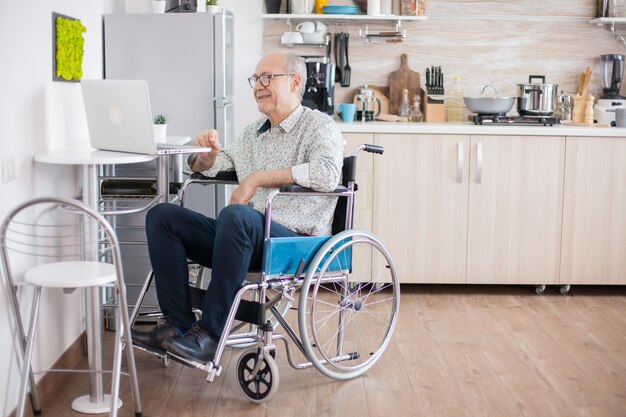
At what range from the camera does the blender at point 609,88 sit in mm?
4707

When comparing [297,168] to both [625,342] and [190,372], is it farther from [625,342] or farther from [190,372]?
[625,342]

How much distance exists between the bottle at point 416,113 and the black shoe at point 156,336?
7.63 feet

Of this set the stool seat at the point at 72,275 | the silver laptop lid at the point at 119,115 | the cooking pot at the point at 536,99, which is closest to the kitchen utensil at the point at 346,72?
the cooking pot at the point at 536,99

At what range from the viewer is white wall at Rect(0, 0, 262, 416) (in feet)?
8.73

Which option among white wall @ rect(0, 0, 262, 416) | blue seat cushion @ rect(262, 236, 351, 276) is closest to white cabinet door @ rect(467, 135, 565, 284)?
blue seat cushion @ rect(262, 236, 351, 276)

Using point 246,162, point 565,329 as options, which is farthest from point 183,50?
point 565,329

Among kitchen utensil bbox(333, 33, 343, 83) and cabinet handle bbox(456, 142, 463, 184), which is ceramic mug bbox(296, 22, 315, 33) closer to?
kitchen utensil bbox(333, 33, 343, 83)

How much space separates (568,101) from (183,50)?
215 centimetres

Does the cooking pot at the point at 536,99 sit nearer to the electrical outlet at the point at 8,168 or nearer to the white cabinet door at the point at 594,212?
the white cabinet door at the point at 594,212

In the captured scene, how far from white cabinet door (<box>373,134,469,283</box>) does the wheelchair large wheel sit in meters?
0.17

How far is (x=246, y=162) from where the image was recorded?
3277mm

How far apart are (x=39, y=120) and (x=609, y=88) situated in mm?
3169

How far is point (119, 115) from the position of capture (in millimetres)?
2945

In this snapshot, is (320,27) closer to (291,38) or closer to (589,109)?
(291,38)
